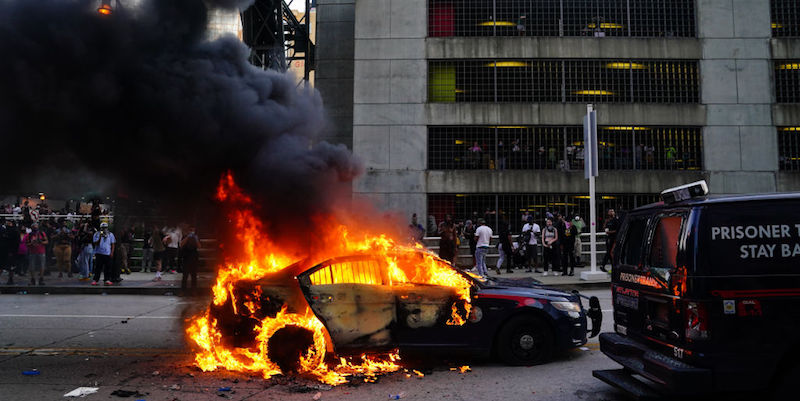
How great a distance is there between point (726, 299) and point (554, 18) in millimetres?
20773

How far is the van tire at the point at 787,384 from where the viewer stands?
3.64 metres

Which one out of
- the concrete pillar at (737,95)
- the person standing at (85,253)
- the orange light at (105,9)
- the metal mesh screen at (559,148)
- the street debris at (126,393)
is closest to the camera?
the street debris at (126,393)

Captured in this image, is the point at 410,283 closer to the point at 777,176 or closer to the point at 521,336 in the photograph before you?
the point at 521,336

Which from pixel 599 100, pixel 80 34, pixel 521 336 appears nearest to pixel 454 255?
pixel 521 336

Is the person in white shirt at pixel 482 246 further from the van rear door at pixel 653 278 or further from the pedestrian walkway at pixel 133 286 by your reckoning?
the van rear door at pixel 653 278

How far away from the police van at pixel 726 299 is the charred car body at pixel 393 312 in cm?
179

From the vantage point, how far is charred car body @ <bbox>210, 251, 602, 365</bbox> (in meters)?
5.72

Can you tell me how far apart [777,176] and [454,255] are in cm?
1613

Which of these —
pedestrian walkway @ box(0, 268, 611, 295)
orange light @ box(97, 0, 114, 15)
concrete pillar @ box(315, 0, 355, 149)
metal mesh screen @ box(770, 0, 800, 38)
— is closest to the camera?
orange light @ box(97, 0, 114, 15)

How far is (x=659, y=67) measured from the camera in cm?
2189

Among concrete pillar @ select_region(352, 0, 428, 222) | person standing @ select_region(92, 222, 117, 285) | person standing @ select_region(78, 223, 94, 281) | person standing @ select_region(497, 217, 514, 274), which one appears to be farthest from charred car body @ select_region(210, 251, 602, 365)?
concrete pillar @ select_region(352, 0, 428, 222)

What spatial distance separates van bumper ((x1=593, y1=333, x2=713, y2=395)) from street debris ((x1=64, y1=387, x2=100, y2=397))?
499 centimetres

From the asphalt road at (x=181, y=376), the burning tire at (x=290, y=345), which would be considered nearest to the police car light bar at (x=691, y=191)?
the asphalt road at (x=181, y=376)

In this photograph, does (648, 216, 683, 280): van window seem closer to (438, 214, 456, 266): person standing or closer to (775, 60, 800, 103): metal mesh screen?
(438, 214, 456, 266): person standing
